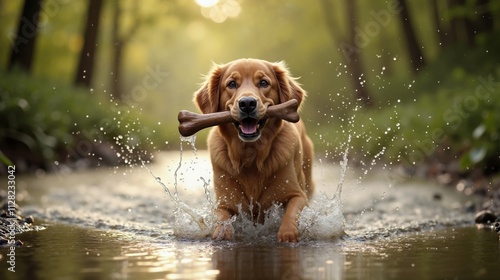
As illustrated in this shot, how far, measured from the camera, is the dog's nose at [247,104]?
5.08m

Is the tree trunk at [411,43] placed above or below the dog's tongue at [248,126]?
above

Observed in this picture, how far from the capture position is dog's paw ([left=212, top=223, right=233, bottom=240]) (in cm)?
524

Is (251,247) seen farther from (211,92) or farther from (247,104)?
(211,92)

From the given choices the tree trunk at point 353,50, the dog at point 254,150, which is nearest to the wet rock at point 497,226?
the dog at point 254,150

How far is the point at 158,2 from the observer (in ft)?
110

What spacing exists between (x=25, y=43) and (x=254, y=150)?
13481 mm

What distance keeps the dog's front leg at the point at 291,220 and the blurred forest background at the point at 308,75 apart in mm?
1501

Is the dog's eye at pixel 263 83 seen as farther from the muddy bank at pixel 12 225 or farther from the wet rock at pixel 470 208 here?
the wet rock at pixel 470 208

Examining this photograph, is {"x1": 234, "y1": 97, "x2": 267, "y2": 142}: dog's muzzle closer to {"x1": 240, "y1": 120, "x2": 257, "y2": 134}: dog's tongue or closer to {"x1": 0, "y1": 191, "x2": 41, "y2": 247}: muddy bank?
{"x1": 240, "y1": 120, "x2": 257, "y2": 134}: dog's tongue

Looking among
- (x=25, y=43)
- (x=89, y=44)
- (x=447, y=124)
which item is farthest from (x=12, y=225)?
(x=89, y=44)

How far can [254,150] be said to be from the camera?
552 cm

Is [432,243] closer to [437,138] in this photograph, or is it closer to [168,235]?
[168,235]

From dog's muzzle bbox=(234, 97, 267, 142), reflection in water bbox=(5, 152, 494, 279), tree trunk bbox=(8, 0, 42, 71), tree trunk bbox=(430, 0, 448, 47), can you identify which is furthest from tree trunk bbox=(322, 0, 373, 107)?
dog's muzzle bbox=(234, 97, 267, 142)

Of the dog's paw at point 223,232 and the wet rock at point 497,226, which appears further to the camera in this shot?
the wet rock at point 497,226
